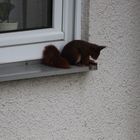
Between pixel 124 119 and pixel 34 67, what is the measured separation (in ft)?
2.30

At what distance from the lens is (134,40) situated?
10.1ft

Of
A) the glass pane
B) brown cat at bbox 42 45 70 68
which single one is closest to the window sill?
brown cat at bbox 42 45 70 68

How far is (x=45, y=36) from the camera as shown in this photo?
2818 millimetres

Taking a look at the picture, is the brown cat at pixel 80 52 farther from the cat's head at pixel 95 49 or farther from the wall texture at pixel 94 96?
the wall texture at pixel 94 96

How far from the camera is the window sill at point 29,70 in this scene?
259 centimetres

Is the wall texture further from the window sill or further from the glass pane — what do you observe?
the glass pane

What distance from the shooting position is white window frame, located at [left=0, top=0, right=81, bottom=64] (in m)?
2.71

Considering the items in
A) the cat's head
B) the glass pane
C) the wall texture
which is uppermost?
the glass pane

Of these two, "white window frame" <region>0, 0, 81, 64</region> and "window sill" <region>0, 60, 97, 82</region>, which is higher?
"white window frame" <region>0, 0, 81, 64</region>

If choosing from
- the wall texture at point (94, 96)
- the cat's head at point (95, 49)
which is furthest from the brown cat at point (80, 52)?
the wall texture at point (94, 96)

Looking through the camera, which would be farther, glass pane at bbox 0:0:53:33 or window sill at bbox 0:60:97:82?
glass pane at bbox 0:0:53:33

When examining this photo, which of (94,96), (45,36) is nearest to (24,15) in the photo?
(45,36)

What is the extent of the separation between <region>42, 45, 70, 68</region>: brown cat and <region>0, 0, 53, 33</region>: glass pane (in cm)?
13

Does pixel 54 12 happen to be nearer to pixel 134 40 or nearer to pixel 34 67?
pixel 34 67
